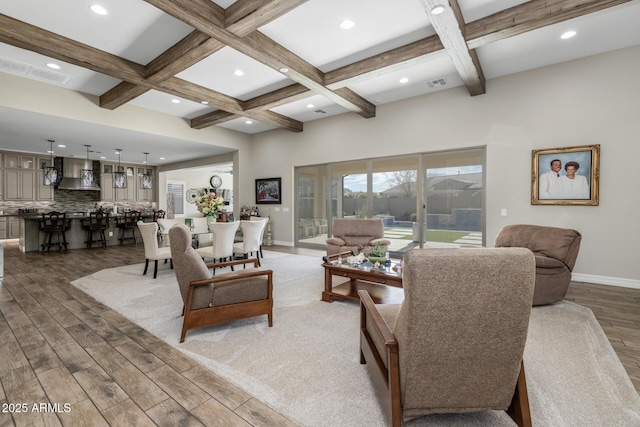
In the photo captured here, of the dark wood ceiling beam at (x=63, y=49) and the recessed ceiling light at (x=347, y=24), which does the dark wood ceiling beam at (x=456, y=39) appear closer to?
the recessed ceiling light at (x=347, y=24)

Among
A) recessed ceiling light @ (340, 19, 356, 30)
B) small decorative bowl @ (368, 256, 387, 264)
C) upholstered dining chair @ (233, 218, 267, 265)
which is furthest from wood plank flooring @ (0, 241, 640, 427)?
recessed ceiling light @ (340, 19, 356, 30)

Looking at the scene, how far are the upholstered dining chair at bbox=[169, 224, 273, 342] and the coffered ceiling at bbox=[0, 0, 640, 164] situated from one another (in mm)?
2236

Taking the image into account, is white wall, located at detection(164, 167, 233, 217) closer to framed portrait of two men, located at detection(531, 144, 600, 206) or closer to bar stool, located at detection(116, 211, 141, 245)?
bar stool, located at detection(116, 211, 141, 245)

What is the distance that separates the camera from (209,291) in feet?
8.45

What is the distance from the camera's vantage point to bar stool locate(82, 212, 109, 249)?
754cm

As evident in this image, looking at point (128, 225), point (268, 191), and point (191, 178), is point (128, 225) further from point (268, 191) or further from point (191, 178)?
point (191, 178)

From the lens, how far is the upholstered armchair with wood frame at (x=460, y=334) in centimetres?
122

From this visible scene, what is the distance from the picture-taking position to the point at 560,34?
11.7 feet

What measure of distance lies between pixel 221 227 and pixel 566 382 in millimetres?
4248

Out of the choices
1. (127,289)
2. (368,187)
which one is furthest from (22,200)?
(368,187)

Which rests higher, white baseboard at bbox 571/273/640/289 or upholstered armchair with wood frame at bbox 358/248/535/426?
upholstered armchair with wood frame at bbox 358/248/535/426

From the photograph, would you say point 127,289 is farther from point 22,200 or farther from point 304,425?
point 22,200

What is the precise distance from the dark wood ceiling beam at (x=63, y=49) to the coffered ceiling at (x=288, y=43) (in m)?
0.01

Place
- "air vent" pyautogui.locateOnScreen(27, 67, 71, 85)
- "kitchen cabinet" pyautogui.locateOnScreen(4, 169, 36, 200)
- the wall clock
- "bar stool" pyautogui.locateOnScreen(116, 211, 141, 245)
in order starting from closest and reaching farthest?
"air vent" pyautogui.locateOnScreen(27, 67, 71, 85), "bar stool" pyautogui.locateOnScreen(116, 211, 141, 245), "kitchen cabinet" pyautogui.locateOnScreen(4, 169, 36, 200), the wall clock
